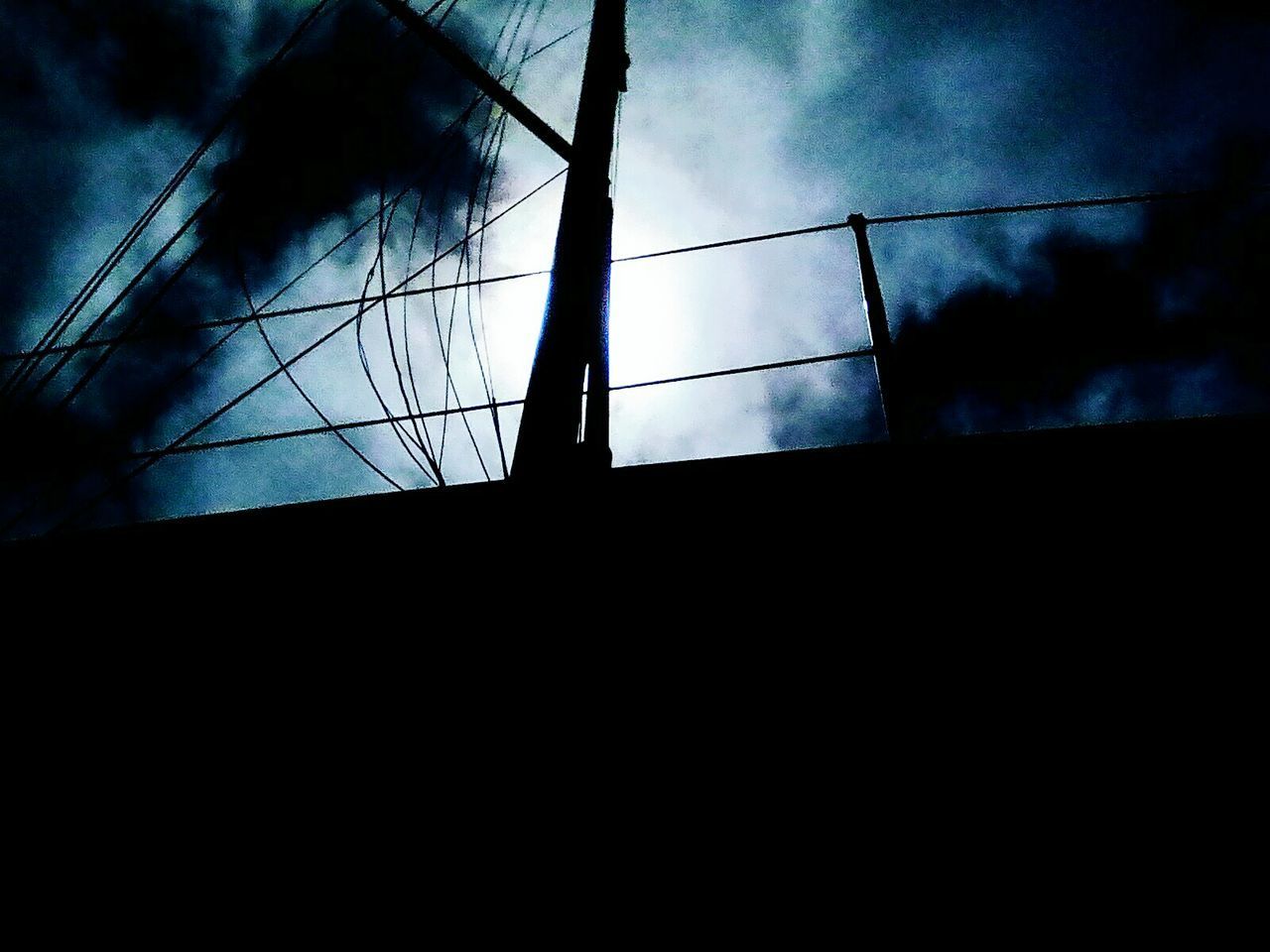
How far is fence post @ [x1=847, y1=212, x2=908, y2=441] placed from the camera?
5.30ft

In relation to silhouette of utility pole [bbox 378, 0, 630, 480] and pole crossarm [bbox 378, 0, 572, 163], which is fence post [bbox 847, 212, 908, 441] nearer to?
silhouette of utility pole [bbox 378, 0, 630, 480]

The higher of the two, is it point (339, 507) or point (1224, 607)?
point (339, 507)

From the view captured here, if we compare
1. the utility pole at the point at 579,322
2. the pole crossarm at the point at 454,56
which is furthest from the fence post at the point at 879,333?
the pole crossarm at the point at 454,56

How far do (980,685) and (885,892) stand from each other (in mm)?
424

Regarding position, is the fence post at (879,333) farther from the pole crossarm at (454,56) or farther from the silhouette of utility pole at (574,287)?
the pole crossarm at (454,56)

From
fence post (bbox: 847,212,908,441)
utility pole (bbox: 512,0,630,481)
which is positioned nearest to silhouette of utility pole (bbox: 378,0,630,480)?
utility pole (bbox: 512,0,630,481)

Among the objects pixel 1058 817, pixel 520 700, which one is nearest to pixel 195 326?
pixel 520 700

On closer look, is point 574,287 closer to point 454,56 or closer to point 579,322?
point 579,322

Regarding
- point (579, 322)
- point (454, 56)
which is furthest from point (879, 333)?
point (454, 56)

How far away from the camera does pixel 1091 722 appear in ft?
3.61

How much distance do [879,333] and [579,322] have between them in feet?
3.10

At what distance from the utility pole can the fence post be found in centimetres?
82

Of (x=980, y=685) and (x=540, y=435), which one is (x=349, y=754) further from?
(x=980, y=685)

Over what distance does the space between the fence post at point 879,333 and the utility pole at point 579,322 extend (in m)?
0.82
